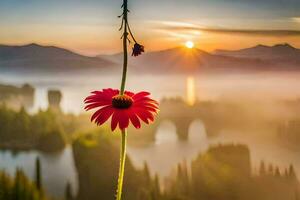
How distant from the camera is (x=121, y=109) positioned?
1022 millimetres

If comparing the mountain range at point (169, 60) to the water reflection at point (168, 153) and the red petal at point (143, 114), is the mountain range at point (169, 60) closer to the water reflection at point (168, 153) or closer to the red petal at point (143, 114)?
the water reflection at point (168, 153)

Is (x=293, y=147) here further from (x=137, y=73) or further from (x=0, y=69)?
(x=0, y=69)

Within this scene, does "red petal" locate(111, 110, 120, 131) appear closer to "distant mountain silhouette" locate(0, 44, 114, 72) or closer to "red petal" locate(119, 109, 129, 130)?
"red petal" locate(119, 109, 129, 130)

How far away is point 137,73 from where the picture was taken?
1389 mm

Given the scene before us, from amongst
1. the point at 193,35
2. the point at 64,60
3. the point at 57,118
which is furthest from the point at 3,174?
the point at 193,35

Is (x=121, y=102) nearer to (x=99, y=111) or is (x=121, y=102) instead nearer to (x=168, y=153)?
(x=99, y=111)

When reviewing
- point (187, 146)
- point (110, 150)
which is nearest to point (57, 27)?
point (110, 150)

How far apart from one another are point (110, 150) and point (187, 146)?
7.9 inches

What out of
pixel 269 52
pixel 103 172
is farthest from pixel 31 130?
pixel 269 52

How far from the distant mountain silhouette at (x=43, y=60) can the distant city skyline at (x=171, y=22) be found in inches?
1.2

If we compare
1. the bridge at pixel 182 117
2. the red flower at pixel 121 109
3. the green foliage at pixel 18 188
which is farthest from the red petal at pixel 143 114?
the green foliage at pixel 18 188

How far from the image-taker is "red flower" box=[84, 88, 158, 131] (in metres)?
1.00

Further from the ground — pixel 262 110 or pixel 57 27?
pixel 57 27

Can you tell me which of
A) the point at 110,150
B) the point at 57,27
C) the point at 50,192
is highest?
the point at 57,27
